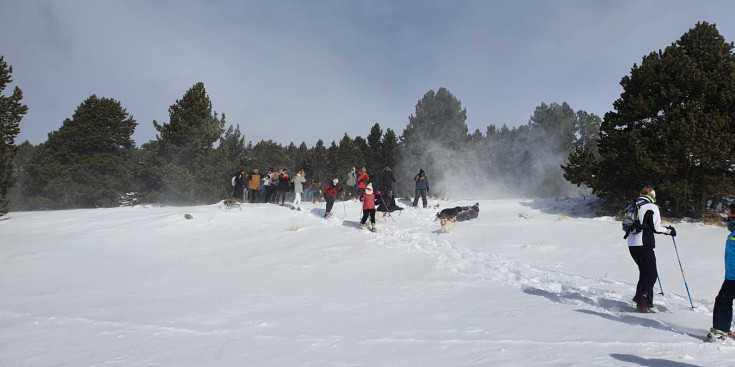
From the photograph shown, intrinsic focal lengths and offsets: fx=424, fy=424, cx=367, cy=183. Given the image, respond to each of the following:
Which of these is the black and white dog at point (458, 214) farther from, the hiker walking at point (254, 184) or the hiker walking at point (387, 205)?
the hiker walking at point (254, 184)

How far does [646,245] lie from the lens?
5867 millimetres

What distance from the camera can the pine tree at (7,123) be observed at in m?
17.3

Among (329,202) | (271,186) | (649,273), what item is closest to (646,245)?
(649,273)

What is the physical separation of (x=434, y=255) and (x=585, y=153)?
8.91 metres

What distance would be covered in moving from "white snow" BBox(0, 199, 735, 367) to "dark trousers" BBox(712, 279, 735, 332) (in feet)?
0.76

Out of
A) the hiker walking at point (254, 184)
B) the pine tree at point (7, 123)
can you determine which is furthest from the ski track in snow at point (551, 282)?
the pine tree at point (7, 123)

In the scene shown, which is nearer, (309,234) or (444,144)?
(309,234)

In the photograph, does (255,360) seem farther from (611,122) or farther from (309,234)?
(611,122)

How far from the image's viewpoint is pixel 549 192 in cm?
3747

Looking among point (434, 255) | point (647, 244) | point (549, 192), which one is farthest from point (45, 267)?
point (549, 192)

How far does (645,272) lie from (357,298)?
3.95m

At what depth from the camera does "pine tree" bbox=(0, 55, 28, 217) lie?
1727 centimetres

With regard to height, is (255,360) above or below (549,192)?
below

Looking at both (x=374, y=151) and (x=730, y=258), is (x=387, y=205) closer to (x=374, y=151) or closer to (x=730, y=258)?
(x=730, y=258)
